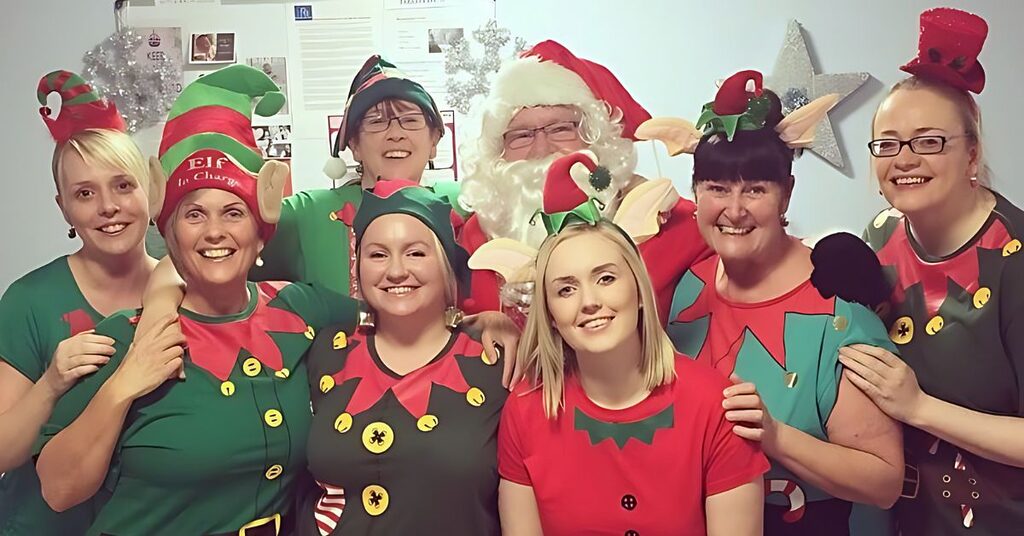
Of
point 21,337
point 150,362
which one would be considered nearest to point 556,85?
point 150,362

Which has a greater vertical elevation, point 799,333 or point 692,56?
point 692,56

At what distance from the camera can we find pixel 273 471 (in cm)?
194

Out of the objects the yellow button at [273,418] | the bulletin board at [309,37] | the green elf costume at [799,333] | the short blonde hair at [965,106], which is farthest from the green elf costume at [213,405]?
the short blonde hair at [965,106]

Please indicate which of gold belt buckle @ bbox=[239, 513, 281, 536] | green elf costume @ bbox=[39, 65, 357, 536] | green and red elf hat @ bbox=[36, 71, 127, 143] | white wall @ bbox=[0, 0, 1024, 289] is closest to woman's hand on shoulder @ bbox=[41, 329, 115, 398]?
green elf costume @ bbox=[39, 65, 357, 536]

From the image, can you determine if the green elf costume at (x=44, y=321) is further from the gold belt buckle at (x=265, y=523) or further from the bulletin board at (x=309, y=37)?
the bulletin board at (x=309, y=37)

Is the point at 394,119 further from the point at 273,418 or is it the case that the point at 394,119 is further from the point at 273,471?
the point at 273,471

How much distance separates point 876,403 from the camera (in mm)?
1845

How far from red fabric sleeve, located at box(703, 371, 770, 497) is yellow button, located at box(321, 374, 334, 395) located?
882 millimetres

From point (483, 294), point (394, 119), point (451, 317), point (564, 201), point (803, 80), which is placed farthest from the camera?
point (803, 80)

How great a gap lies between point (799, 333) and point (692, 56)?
1.84 metres

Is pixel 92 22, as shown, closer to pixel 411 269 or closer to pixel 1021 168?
pixel 411 269

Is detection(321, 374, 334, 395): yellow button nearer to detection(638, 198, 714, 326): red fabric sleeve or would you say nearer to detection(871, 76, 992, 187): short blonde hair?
detection(638, 198, 714, 326): red fabric sleeve

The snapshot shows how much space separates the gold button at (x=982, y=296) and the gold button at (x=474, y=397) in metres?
1.16

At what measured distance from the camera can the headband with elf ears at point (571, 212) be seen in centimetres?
180
